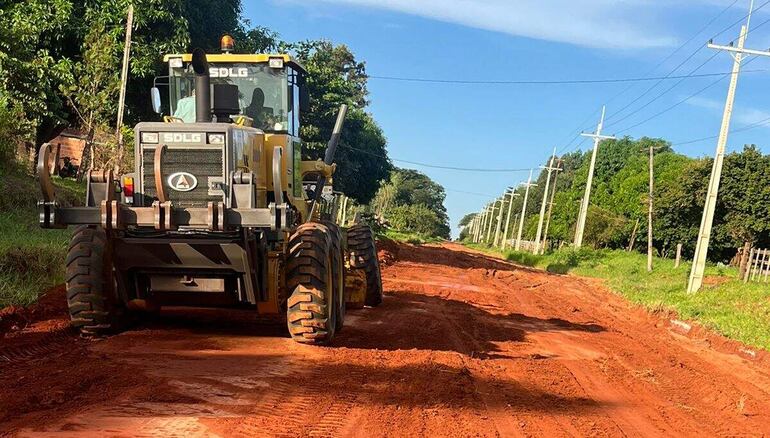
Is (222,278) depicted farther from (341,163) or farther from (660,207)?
(660,207)

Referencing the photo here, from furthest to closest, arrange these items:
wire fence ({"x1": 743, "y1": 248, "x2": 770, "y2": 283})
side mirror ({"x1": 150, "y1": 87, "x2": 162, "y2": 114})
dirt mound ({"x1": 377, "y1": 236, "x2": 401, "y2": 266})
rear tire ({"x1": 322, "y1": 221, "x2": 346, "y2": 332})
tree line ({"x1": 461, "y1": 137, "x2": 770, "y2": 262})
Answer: tree line ({"x1": 461, "y1": 137, "x2": 770, "y2": 262}) → dirt mound ({"x1": 377, "y1": 236, "x2": 401, "y2": 266}) → wire fence ({"x1": 743, "y1": 248, "x2": 770, "y2": 283}) → side mirror ({"x1": 150, "y1": 87, "x2": 162, "y2": 114}) → rear tire ({"x1": 322, "y1": 221, "x2": 346, "y2": 332})

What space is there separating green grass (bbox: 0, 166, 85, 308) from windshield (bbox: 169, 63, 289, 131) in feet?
10.3

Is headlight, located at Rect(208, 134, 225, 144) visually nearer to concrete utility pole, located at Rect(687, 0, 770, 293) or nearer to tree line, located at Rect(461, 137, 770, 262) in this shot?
concrete utility pole, located at Rect(687, 0, 770, 293)

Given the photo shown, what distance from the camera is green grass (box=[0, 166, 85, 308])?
393 inches

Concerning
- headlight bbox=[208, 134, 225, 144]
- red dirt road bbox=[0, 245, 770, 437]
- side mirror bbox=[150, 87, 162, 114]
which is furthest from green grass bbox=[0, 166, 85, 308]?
headlight bbox=[208, 134, 225, 144]

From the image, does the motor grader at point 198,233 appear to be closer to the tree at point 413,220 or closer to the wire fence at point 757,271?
the wire fence at point 757,271

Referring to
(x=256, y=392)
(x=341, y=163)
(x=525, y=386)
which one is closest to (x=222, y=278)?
(x=256, y=392)

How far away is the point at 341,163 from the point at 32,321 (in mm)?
25174

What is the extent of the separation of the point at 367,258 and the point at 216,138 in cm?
602

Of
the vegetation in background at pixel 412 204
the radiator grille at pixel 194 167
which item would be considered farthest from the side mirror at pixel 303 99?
the vegetation in background at pixel 412 204

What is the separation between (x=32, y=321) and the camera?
8.92m

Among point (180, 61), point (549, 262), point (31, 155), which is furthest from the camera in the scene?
point (549, 262)

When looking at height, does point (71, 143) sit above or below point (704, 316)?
above

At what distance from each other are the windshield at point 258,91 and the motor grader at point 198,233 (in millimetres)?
415
